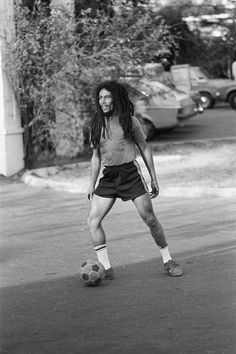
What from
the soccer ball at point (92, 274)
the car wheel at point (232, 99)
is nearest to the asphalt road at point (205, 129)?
the car wheel at point (232, 99)

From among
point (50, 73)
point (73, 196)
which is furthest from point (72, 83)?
point (73, 196)

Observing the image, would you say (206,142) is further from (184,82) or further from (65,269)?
(184,82)

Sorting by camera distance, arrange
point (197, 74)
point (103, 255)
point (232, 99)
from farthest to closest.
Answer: point (197, 74) → point (232, 99) → point (103, 255)

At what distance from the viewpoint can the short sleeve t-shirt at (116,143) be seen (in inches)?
305

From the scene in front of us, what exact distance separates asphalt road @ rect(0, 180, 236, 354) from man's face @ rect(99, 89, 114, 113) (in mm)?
1503

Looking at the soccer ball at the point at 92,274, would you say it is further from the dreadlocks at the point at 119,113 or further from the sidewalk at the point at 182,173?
the sidewalk at the point at 182,173

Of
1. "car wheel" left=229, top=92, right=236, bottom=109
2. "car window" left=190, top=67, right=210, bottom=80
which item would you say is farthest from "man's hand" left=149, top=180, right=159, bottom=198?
"car window" left=190, top=67, right=210, bottom=80

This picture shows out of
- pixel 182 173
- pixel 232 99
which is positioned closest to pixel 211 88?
pixel 232 99

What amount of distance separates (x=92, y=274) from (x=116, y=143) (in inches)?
44.9

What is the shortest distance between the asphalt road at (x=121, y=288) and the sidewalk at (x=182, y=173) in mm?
1415

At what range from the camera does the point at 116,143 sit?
25.4 ft

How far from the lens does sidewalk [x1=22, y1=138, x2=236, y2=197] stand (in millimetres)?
13797

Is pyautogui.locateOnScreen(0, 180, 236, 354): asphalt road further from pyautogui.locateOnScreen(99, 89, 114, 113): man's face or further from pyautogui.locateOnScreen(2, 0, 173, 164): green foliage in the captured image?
pyautogui.locateOnScreen(2, 0, 173, 164): green foliage

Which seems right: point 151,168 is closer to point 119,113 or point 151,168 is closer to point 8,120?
point 119,113
